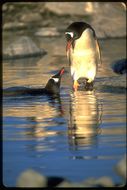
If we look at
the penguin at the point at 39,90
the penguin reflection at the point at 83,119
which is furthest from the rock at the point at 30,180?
the penguin at the point at 39,90

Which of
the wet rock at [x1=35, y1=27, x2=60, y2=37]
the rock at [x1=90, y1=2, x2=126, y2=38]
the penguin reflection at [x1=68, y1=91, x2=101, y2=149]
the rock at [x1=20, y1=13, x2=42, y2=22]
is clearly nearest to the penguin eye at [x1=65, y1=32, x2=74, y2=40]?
the penguin reflection at [x1=68, y1=91, x2=101, y2=149]

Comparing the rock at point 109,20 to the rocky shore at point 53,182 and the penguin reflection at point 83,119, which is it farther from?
the rocky shore at point 53,182

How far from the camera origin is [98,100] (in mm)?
11492

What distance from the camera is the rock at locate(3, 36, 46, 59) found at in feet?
77.3

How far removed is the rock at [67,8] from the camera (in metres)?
34.9

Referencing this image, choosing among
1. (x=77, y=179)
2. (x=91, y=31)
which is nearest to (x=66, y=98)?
(x=91, y=31)

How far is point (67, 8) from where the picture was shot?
35.2 m

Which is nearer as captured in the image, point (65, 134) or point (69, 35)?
point (65, 134)

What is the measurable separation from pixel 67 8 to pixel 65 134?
89.8 feet

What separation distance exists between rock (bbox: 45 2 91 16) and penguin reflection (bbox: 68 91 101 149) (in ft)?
73.3

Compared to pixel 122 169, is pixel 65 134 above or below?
below

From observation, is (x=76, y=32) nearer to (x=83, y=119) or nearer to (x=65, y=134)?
(x=83, y=119)

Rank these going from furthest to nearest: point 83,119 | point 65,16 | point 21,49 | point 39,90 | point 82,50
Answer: point 65,16, point 21,49, point 82,50, point 39,90, point 83,119

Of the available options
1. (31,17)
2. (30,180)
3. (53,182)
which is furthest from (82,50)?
(31,17)
